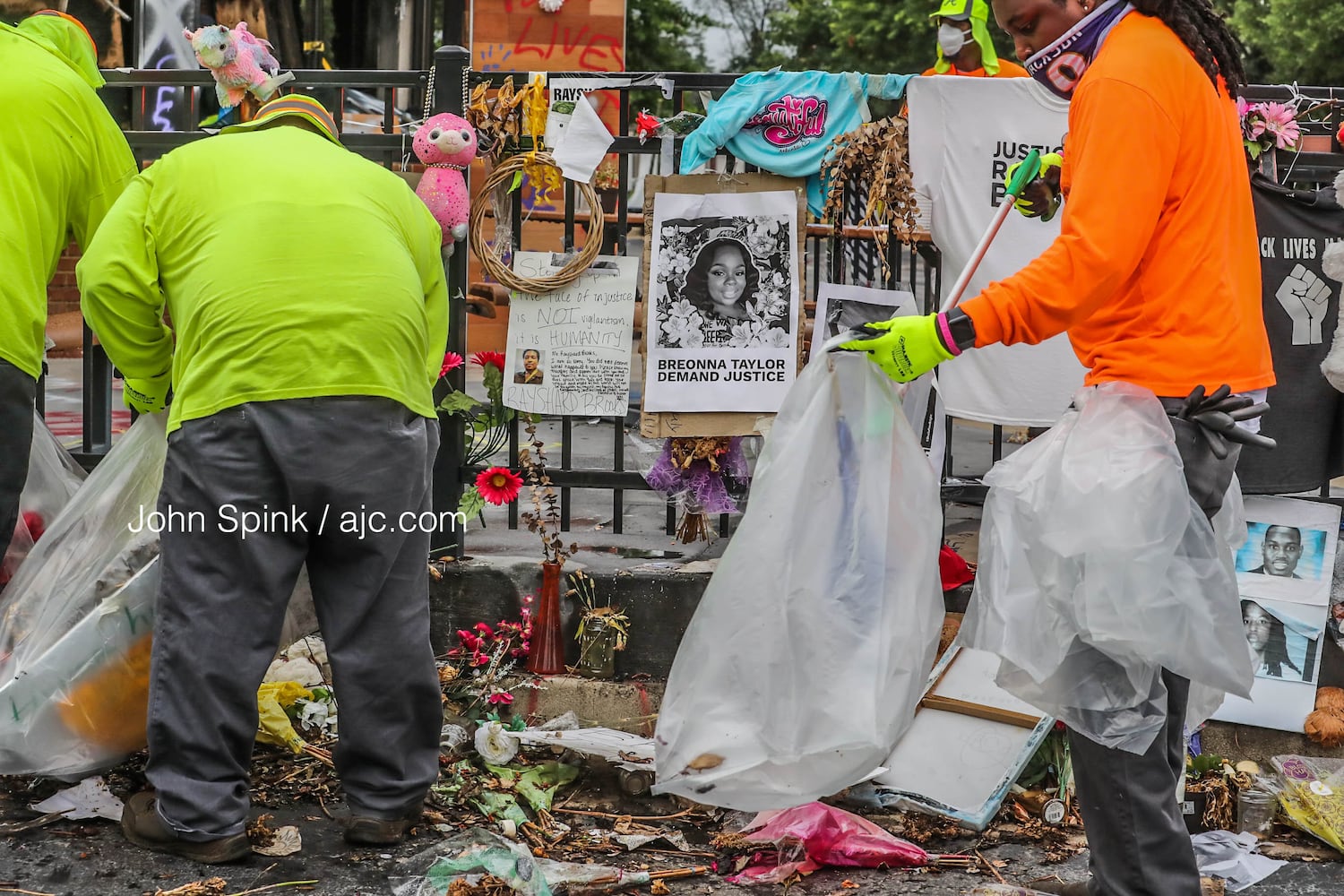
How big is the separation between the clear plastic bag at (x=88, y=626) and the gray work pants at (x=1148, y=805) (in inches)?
89.0

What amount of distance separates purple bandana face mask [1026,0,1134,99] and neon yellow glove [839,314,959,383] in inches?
22.2

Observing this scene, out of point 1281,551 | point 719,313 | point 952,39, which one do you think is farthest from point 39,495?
point 952,39

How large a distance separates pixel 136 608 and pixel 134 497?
0.95ft

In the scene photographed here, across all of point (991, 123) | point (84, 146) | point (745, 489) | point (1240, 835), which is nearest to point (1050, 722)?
point (1240, 835)

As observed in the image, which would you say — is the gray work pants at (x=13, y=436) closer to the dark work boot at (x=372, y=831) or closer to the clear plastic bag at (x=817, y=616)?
the dark work boot at (x=372, y=831)

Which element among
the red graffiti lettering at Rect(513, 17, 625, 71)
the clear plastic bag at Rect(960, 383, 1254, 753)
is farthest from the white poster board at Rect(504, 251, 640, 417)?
the red graffiti lettering at Rect(513, 17, 625, 71)

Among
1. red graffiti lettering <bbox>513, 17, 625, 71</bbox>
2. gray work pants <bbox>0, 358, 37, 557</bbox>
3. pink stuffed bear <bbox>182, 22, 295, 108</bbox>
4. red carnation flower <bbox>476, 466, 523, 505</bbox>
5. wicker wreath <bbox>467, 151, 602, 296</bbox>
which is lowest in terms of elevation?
red carnation flower <bbox>476, 466, 523, 505</bbox>

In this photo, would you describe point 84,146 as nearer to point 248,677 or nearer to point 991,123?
point 248,677

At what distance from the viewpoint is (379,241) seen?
10.5ft

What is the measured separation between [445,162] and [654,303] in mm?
761

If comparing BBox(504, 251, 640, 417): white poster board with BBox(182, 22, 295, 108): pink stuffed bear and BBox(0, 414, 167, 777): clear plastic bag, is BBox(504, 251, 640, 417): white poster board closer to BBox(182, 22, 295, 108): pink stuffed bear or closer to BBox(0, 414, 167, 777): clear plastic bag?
BBox(182, 22, 295, 108): pink stuffed bear

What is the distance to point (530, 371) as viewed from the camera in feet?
14.1

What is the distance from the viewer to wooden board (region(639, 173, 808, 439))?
419 centimetres

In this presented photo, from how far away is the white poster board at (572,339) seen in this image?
14.0ft
